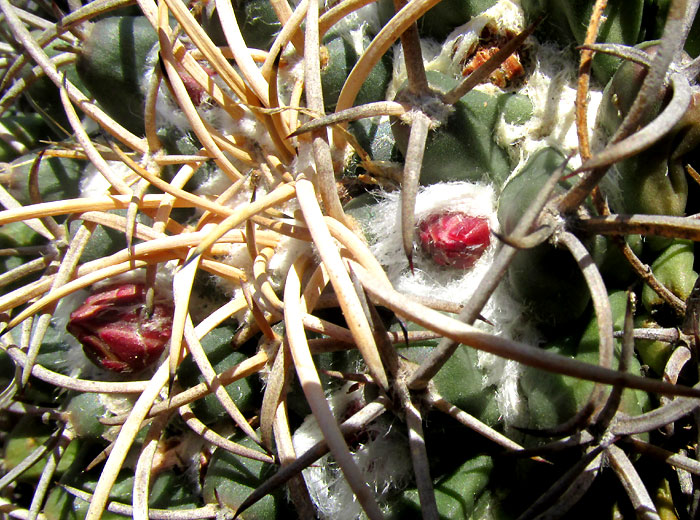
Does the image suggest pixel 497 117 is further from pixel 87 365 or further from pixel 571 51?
pixel 87 365

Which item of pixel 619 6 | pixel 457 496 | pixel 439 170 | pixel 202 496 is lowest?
pixel 202 496

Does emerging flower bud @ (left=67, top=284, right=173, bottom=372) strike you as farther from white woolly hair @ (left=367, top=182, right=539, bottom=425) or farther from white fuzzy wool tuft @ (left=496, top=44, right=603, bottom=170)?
white fuzzy wool tuft @ (left=496, top=44, right=603, bottom=170)

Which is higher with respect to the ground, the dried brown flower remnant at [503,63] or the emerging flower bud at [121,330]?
the dried brown flower remnant at [503,63]

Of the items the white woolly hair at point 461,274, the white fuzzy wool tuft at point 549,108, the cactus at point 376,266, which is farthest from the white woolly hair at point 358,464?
the white fuzzy wool tuft at point 549,108

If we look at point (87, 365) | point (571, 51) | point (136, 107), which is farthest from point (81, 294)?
point (571, 51)

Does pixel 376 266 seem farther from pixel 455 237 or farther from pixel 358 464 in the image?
pixel 358 464

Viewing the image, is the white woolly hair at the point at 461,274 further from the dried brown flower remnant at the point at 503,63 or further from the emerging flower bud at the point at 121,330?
the emerging flower bud at the point at 121,330

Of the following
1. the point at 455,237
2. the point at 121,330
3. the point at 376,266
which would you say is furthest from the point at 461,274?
the point at 121,330
